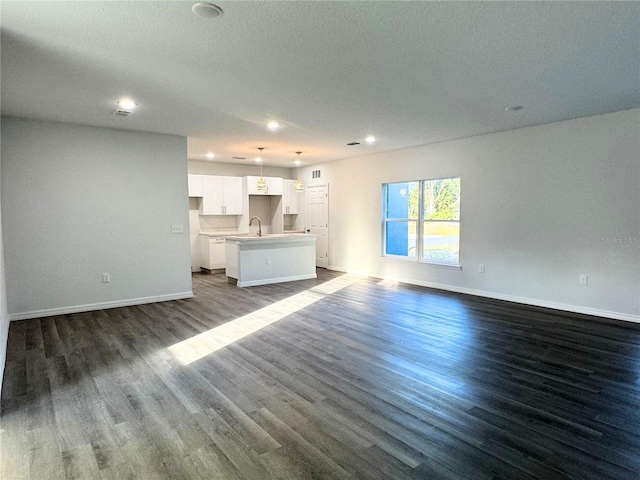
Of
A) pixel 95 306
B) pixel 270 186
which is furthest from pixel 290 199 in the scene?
pixel 95 306

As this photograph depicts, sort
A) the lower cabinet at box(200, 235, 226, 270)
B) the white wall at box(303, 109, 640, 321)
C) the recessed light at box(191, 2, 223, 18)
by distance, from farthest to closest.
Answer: the lower cabinet at box(200, 235, 226, 270)
the white wall at box(303, 109, 640, 321)
the recessed light at box(191, 2, 223, 18)

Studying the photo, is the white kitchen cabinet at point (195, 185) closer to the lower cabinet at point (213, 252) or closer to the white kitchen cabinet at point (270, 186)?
the lower cabinet at point (213, 252)

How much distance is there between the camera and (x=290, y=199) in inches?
384

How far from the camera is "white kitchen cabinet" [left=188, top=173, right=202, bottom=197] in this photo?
Result: 27.2 ft

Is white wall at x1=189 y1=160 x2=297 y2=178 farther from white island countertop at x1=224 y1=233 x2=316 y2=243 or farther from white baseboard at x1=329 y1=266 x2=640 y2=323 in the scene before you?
white baseboard at x1=329 y1=266 x2=640 y2=323

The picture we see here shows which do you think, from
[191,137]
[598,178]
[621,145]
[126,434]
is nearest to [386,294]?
[598,178]

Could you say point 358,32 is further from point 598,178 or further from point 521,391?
point 598,178

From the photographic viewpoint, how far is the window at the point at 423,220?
6.45 meters

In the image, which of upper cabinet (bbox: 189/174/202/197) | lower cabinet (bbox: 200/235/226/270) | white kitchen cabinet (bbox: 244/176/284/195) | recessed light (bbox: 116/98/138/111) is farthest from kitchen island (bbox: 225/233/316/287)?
recessed light (bbox: 116/98/138/111)

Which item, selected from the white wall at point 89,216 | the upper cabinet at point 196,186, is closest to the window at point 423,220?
the white wall at point 89,216

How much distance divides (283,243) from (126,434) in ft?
17.4

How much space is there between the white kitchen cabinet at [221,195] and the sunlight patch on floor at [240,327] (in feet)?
11.2

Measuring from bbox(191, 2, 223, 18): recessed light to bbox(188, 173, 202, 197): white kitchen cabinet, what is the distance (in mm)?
6366

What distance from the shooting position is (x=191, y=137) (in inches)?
234
